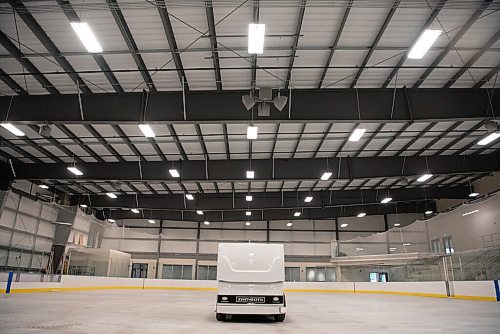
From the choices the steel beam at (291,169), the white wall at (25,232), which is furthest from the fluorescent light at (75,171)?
the white wall at (25,232)

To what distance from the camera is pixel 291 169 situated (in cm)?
2072

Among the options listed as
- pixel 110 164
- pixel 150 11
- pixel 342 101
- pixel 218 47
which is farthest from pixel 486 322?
pixel 110 164

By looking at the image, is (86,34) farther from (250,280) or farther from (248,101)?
→ (250,280)

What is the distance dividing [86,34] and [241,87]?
20.9 feet

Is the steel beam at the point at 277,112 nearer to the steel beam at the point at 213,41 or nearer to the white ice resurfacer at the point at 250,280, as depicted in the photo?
the steel beam at the point at 213,41

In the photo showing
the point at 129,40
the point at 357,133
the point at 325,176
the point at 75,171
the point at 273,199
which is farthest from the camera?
the point at 273,199

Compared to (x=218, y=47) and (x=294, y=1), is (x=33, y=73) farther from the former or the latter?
(x=294, y=1)

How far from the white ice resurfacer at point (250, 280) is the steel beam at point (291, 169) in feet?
38.2

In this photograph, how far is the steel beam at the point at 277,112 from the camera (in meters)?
13.7

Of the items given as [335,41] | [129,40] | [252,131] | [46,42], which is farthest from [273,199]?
[46,42]

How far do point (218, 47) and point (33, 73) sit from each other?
296 inches

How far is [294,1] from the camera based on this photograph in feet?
32.2

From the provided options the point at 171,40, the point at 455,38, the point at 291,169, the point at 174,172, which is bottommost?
the point at 174,172

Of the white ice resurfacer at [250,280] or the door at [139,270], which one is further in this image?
the door at [139,270]
